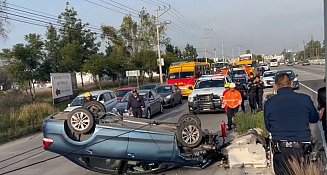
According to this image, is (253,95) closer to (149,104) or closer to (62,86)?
(149,104)

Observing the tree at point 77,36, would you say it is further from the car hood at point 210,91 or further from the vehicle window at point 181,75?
the car hood at point 210,91

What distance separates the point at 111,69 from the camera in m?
50.0

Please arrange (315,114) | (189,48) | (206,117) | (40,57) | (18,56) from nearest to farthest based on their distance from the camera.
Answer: (315,114)
(206,117)
(18,56)
(40,57)
(189,48)

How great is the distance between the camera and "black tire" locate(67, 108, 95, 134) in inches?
290

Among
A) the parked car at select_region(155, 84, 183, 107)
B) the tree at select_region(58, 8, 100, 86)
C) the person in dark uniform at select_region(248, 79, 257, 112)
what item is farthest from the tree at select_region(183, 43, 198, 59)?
the person in dark uniform at select_region(248, 79, 257, 112)

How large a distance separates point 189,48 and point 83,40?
54919 millimetres

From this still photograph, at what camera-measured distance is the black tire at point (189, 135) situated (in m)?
7.82

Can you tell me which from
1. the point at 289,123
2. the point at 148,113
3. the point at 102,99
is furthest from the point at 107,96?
the point at 289,123

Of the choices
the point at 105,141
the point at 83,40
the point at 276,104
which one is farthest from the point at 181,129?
the point at 83,40


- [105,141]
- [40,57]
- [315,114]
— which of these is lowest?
[105,141]

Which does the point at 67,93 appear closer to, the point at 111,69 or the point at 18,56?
the point at 18,56

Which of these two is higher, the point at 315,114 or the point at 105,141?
the point at 315,114

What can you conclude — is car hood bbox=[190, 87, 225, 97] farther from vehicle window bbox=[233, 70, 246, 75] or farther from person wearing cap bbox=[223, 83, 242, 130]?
vehicle window bbox=[233, 70, 246, 75]

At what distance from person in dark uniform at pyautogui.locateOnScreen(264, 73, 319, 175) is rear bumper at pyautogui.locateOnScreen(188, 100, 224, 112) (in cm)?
1317
